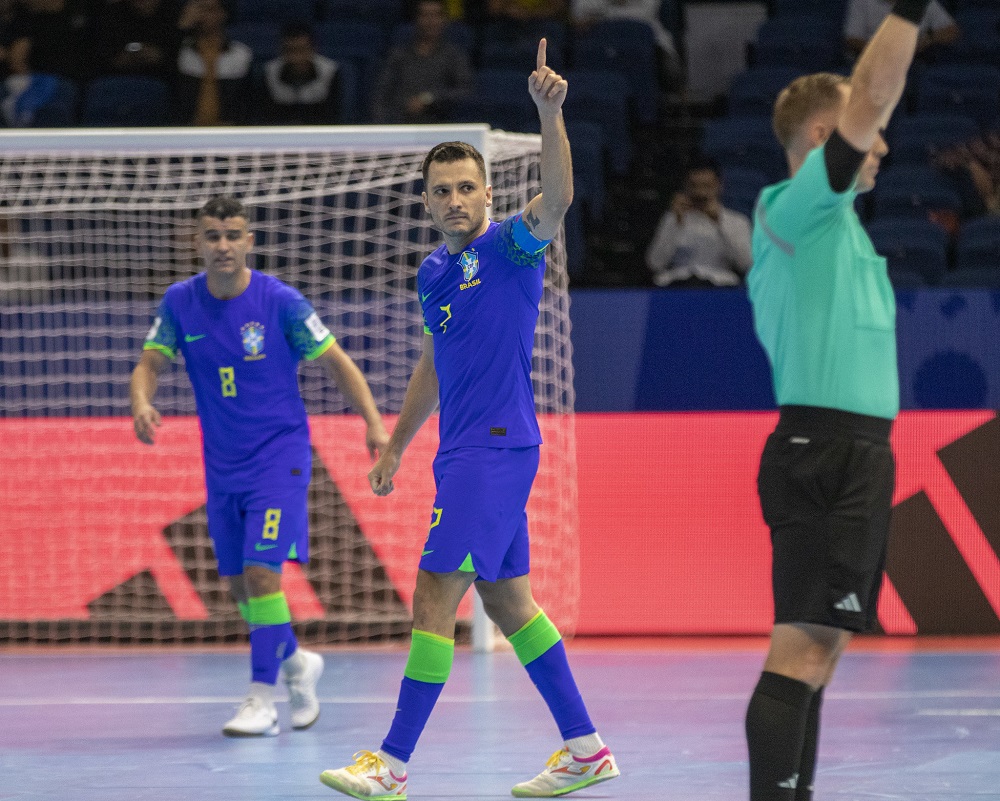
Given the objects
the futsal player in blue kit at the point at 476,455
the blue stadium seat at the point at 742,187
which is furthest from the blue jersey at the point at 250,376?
the blue stadium seat at the point at 742,187

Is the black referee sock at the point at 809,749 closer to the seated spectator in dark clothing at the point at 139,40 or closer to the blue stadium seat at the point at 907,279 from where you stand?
the blue stadium seat at the point at 907,279

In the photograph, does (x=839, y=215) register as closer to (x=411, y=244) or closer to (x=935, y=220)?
(x=411, y=244)

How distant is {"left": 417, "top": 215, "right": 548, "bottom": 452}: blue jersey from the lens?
459cm

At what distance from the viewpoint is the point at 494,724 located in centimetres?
→ 605

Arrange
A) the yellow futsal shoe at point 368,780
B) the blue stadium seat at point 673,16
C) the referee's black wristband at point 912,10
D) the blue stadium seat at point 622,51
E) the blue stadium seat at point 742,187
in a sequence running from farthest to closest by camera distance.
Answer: the blue stadium seat at point 673,16
the blue stadium seat at point 622,51
the blue stadium seat at point 742,187
the yellow futsal shoe at point 368,780
the referee's black wristband at point 912,10

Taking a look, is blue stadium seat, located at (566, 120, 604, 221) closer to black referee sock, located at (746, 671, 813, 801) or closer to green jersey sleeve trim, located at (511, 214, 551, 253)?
green jersey sleeve trim, located at (511, 214, 551, 253)

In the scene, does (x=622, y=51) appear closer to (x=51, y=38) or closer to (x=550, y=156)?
(x=51, y=38)

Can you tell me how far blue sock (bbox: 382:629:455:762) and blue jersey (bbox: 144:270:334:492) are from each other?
5.35 ft

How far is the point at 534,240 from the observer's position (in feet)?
14.8

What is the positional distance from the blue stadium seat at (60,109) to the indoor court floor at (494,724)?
14.8 ft

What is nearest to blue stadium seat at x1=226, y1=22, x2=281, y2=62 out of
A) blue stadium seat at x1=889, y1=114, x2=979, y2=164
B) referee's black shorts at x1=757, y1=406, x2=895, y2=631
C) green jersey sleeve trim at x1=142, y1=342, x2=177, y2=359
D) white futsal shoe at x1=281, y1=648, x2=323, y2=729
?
blue stadium seat at x1=889, y1=114, x2=979, y2=164

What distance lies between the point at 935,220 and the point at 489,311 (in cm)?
646

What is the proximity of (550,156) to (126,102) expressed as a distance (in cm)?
801

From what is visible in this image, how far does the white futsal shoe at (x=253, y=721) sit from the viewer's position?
5.89 metres
